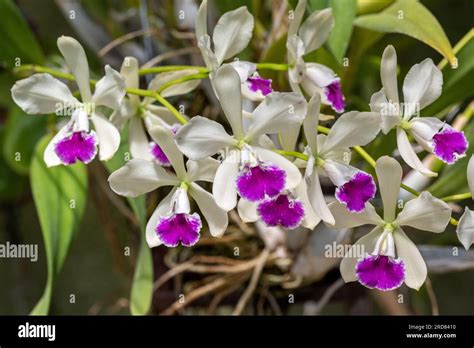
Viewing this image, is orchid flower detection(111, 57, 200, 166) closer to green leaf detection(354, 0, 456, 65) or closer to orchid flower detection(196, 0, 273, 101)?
orchid flower detection(196, 0, 273, 101)

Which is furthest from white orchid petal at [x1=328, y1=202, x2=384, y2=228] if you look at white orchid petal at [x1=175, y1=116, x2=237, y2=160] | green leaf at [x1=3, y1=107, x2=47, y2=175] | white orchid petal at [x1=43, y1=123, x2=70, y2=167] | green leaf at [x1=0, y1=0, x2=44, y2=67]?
green leaf at [x1=3, y1=107, x2=47, y2=175]

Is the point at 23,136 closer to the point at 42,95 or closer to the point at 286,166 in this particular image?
the point at 42,95

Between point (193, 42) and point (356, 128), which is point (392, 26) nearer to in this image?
point (356, 128)

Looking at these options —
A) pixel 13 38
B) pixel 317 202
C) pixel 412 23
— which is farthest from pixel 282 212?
pixel 13 38

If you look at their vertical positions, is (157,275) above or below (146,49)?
below

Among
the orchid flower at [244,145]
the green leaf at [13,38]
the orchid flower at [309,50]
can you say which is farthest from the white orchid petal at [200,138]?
the green leaf at [13,38]
